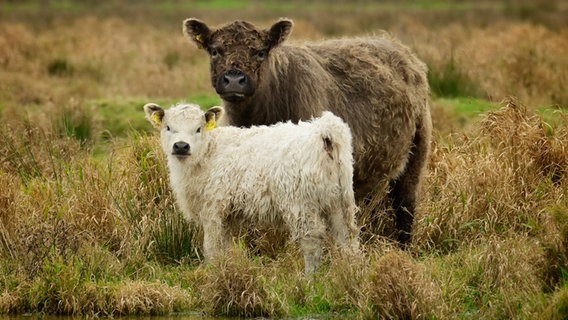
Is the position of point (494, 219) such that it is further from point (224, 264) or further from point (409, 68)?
point (224, 264)

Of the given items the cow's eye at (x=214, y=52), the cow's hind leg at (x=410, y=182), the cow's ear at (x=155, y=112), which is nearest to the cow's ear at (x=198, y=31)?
the cow's eye at (x=214, y=52)

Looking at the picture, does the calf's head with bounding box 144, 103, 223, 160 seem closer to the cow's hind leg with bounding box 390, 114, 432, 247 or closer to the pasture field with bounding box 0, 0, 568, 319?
the pasture field with bounding box 0, 0, 568, 319

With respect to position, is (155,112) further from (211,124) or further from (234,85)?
(234,85)

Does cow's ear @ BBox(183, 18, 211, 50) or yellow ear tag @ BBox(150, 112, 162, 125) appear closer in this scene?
yellow ear tag @ BBox(150, 112, 162, 125)

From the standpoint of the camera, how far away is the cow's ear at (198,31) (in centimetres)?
982

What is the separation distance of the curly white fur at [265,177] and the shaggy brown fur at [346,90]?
0.70 metres

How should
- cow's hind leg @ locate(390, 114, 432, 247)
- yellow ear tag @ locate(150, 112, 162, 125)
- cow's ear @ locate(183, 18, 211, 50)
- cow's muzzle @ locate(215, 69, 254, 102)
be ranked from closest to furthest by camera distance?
1. yellow ear tag @ locate(150, 112, 162, 125)
2. cow's muzzle @ locate(215, 69, 254, 102)
3. cow's ear @ locate(183, 18, 211, 50)
4. cow's hind leg @ locate(390, 114, 432, 247)

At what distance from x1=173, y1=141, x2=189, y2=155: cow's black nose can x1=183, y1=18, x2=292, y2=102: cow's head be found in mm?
860

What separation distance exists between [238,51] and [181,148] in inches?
49.6

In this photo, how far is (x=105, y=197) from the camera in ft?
32.7

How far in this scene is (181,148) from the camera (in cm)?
875

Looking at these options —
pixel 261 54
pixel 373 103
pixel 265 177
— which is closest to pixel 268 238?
pixel 265 177

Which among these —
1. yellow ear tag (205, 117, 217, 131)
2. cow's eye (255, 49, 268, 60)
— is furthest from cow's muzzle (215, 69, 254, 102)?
yellow ear tag (205, 117, 217, 131)

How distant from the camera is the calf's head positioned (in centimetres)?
879
